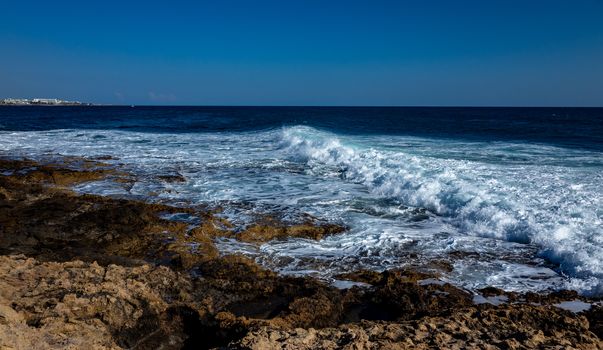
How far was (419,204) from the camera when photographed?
9891 mm

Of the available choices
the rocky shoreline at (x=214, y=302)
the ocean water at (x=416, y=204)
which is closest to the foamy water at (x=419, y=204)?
the ocean water at (x=416, y=204)

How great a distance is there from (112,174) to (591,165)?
52.8ft

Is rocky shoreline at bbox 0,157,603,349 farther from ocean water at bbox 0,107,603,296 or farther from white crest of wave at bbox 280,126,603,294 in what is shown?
white crest of wave at bbox 280,126,603,294

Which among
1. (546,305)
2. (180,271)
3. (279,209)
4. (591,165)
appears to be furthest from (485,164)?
(180,271)

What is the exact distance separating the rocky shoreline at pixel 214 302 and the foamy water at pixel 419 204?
0.54m

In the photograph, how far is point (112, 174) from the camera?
13094mm

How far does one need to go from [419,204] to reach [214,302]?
618 cm

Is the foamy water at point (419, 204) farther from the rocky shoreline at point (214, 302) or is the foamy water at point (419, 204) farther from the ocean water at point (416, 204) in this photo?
the rocky shoreline at point (214, 302)

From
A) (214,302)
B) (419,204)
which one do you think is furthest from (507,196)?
(214,302)

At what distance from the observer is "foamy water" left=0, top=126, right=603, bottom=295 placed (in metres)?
6.33

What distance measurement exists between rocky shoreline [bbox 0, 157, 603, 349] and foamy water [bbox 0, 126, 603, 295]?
0.54 metres

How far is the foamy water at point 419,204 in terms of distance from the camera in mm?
6328

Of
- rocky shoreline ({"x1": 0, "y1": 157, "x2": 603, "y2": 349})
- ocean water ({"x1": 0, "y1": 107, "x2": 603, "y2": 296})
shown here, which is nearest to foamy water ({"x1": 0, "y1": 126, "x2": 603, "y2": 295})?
ocean water ({"x1": 0, "y1": 107, "x2": 603, "y2": 296})

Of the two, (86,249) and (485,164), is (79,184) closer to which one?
(86,249)
